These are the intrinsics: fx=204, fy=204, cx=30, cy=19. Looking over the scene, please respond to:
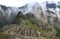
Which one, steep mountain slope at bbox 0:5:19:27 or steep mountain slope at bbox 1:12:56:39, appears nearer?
steep mountain slope at bbox 0:5:19:27

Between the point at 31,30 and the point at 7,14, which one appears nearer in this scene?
the point at 7,14

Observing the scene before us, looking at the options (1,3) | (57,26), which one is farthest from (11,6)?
(57,26)

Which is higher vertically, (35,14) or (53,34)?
(35,14)

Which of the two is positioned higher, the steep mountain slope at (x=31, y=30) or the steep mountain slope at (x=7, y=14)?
the steep mountain slope at (x=7, y=14)

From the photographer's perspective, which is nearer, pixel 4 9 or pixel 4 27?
pixel 4 27

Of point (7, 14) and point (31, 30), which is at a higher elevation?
point (7, 14)

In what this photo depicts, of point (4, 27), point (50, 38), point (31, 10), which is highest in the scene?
point (31, 10)

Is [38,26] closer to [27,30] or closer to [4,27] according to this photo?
[27,30]

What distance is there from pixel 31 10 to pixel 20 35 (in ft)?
7.84

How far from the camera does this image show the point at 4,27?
56.9 ft

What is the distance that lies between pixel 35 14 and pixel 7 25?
269 cm

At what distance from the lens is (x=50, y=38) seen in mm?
17672

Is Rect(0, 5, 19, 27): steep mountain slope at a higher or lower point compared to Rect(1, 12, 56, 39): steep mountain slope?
higher

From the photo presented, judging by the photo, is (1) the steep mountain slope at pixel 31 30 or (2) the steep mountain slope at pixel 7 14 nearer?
(2) the steep mountain slope at pixel 7 14
